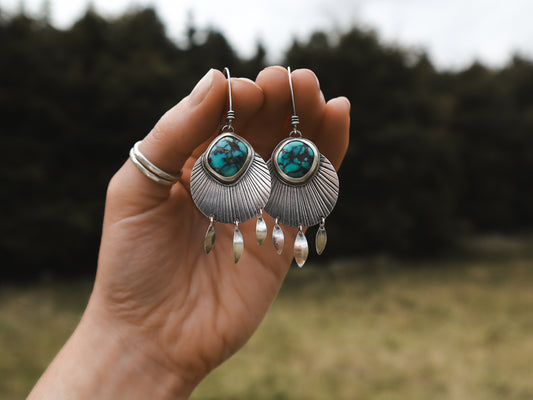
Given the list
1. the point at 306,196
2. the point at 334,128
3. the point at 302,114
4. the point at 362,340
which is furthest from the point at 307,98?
the point at 362,340

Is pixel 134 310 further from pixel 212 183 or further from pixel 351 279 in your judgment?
pixel 351 279

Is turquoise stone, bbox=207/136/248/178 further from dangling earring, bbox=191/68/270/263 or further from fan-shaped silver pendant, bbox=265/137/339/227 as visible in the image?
fan-shaped silver pendant, bbox=265/137/339/227

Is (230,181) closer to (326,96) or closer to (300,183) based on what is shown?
(300,183)

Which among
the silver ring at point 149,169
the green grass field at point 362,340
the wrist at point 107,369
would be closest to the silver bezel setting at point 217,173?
the silver ring at point 149,169

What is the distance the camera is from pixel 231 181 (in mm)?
1658

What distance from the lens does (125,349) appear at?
1.98m

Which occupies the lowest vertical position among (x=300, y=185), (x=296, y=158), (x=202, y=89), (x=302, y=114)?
(x=300, y=185)

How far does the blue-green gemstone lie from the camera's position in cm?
169

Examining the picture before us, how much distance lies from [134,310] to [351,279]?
12.1 metres

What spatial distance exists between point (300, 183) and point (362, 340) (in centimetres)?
691

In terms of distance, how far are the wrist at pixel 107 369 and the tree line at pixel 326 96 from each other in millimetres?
10147

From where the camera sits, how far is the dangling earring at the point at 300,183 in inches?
66.9

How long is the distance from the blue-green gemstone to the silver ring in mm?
467

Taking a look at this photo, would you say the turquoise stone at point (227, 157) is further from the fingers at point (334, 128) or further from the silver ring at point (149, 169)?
the fingers at point (334, 128)
